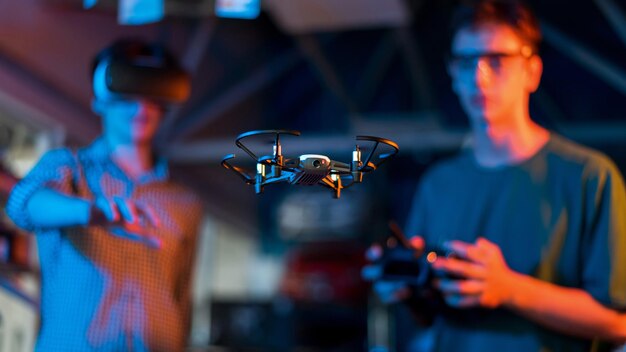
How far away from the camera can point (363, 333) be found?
5988mm

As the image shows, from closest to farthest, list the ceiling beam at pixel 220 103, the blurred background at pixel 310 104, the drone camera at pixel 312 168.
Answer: the drone camera at pixel 312 168, the blurred background at pixel 310 104, the ceiling beam at pixel 220 103

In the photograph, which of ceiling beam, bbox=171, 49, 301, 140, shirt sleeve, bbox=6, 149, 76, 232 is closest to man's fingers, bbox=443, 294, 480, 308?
shirt sleeve, bbox=6, 149, 76, 232

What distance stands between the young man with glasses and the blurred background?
1719 millimetres

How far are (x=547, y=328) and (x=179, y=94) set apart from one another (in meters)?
0.93

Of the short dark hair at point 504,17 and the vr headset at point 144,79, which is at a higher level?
the short dark hair at point 504,17

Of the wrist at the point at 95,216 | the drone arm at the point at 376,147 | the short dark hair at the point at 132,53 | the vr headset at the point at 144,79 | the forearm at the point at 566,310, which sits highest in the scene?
the short dark hair at the point at 132,53

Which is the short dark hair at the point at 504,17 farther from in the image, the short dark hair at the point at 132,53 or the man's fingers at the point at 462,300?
the short dark hair at the point at 132,53

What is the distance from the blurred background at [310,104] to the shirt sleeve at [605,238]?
196 cm

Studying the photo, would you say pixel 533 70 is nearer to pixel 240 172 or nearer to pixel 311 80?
pixel 240 172

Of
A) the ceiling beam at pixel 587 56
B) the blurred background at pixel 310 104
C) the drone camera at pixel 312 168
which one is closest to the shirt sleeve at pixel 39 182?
the drone camera at pixel 312 168

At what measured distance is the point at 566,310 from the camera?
133 cm

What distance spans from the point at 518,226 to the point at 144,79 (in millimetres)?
847

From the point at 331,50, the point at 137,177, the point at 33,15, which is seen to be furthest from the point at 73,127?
the point at 137,177

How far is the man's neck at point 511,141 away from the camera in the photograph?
1490 mm
